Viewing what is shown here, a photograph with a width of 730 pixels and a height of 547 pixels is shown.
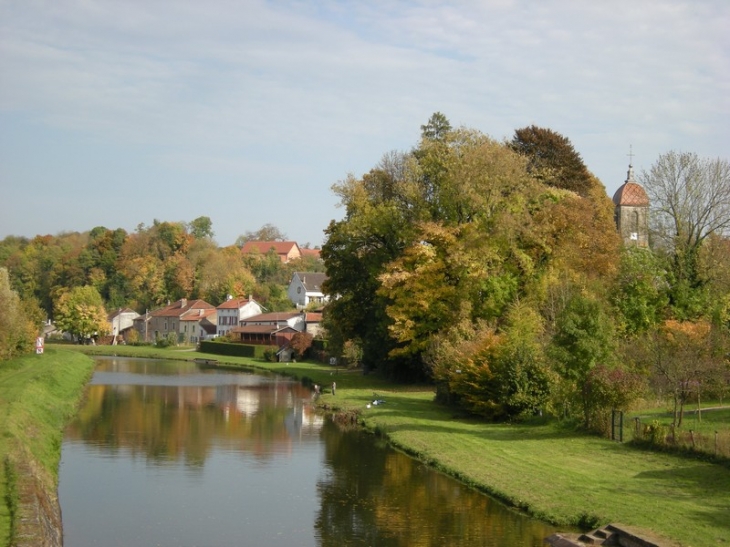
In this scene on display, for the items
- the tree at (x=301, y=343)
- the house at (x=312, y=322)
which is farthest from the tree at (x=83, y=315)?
the tree at (x=301, y=343)

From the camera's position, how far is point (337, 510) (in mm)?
23297

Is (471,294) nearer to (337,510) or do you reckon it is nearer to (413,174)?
(413,174)

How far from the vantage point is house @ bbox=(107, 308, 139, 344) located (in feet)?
424

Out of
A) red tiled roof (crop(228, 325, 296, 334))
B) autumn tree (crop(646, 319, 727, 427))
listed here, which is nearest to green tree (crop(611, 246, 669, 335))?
autumn tree (crop(646, 319, 727, 427))

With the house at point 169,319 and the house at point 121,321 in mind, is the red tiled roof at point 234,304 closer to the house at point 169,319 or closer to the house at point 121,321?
the house at point 169,319

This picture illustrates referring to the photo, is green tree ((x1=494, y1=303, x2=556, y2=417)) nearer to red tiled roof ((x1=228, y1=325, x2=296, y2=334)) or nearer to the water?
the water

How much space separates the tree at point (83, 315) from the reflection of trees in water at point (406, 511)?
9744 cm

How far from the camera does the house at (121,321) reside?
12925cm

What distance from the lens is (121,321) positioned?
13188cm

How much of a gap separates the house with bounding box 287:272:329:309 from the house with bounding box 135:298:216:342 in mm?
12222

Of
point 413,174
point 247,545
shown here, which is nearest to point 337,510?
point 247,545

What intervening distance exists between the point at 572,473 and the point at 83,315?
347 feet

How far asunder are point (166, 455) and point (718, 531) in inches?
774

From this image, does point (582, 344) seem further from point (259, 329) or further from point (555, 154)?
point (259, 329)
